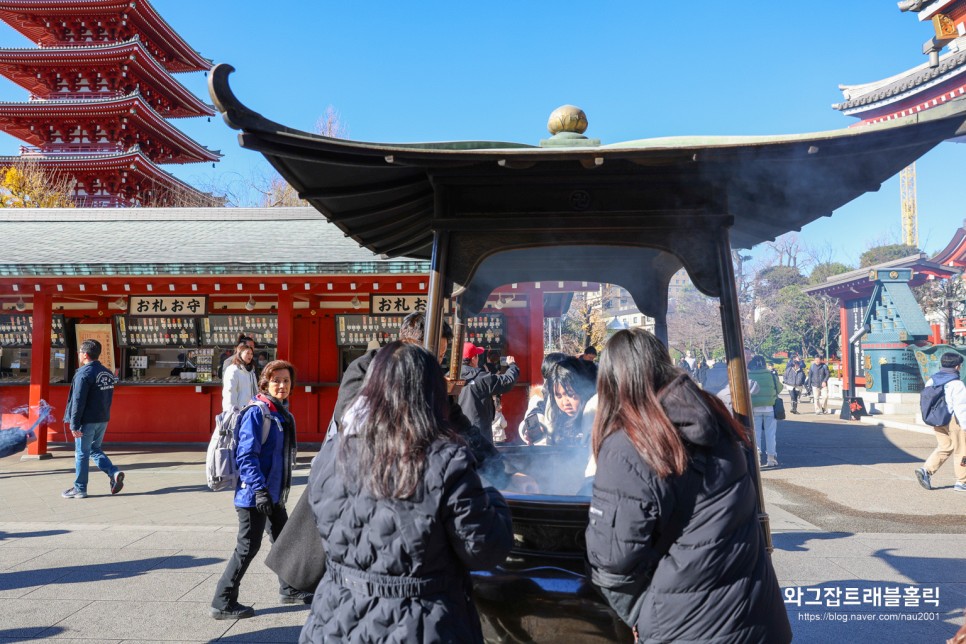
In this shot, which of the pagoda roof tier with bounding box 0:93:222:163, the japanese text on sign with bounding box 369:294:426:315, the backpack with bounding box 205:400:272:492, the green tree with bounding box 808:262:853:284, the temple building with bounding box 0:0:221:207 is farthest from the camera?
the green tree with bounding box 808:262:853:284

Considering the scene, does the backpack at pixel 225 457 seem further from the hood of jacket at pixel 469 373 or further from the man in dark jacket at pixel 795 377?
the man in dark jacket at pixel 795 377

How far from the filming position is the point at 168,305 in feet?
35.4

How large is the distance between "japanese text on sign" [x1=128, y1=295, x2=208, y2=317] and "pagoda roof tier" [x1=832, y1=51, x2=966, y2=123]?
1156 cm

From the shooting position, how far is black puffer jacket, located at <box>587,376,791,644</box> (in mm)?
1771

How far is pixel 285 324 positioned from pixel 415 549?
883cm

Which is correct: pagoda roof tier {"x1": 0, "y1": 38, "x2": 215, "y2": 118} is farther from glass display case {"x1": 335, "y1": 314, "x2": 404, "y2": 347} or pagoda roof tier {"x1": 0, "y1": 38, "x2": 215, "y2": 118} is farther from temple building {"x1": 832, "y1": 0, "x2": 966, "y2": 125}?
temple building {"x1": 832, "y1": 0, "x2": 966, "y2": 125}

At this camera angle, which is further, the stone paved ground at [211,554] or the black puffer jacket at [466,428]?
the stone paved ground at [211,554]

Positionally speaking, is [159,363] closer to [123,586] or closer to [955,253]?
[123,586]

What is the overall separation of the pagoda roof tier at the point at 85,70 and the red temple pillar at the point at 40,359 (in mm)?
13730

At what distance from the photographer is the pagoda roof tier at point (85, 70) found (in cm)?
2045

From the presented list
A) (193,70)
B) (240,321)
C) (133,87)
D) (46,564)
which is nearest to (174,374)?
(240,321)

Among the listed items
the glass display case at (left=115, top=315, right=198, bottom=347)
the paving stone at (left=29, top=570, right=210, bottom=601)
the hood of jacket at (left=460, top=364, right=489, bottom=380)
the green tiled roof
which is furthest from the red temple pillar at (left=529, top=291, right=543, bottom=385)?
the paving stone at (left=29, top=570, right=210, bottom=601)

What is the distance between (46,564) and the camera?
16.1 ft

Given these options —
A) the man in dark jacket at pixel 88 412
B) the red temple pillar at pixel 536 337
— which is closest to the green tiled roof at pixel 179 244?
the man in dark jacket at pixel 88 412
